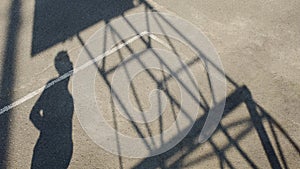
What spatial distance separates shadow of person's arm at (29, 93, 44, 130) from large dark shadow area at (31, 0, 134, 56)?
205cm

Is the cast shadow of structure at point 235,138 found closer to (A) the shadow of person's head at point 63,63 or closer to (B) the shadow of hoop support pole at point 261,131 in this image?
(B) the shadow of hoop support pole at point 261,131

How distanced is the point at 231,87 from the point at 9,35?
7.54 metres

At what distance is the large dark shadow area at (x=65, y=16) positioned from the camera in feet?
36.3

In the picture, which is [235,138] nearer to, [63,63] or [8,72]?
[63,63]

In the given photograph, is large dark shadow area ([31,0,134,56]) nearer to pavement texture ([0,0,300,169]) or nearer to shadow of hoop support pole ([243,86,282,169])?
pavement texture ([0,0,300,169])

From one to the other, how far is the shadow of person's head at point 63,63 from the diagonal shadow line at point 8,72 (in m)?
1.34

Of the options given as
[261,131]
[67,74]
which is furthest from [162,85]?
[261,131]

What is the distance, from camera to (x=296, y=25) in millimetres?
11664

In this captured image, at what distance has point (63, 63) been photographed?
1034 cm

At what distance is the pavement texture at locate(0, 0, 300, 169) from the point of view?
28.1ft

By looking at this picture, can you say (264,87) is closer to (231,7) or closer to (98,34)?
(231,7)

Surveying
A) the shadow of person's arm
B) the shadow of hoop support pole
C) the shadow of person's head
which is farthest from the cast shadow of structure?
the shadow of person's arm

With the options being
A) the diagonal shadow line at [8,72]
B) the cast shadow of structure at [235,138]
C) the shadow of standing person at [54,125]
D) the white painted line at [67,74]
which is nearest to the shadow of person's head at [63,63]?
the shadow of standing person at [54,125]

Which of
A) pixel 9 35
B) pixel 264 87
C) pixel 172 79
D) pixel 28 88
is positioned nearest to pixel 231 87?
pixel 264 87
